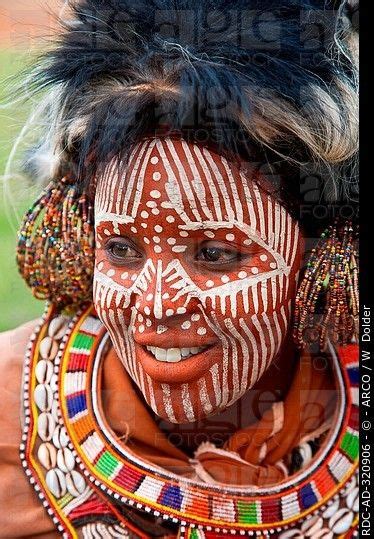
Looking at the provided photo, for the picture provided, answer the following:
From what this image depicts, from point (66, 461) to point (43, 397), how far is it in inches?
4.7

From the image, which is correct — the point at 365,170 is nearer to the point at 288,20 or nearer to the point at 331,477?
the point at 288,20

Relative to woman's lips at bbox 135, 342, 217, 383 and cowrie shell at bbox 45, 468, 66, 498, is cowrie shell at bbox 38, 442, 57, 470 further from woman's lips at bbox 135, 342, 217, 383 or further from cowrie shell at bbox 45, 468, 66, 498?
woman's lips at bbox 135, 342, 217, 383

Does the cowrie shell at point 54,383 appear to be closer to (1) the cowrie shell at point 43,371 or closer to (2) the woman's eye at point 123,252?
(1) the cowrie shell at point 43,371

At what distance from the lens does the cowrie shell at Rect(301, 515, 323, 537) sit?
161 cm

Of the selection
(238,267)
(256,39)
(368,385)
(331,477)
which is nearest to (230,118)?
(256,39)

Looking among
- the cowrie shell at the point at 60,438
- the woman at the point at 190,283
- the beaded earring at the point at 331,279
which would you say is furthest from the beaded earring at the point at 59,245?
the beaded earring at the point at 331,279

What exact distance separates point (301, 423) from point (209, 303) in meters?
0.35

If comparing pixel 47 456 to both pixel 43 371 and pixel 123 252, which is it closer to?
pixel 43 371

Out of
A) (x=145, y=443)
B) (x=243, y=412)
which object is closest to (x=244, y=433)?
(x=243, y=412)

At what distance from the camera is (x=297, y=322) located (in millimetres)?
1554

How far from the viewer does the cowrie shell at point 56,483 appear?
162cm

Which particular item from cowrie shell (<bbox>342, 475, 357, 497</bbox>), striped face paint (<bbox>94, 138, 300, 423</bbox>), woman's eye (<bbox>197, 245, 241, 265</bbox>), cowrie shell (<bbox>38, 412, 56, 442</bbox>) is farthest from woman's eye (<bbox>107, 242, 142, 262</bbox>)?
cowrie shell (<bbox>342, 475, 357, 497</bbox>)

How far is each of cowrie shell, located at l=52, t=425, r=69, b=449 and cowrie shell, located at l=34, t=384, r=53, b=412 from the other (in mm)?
43

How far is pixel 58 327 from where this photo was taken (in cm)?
172
